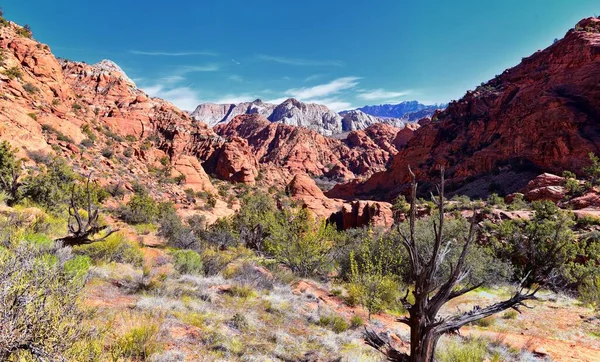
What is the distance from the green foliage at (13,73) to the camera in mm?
28866

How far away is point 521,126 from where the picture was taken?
148ft

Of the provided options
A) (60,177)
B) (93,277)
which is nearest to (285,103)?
(60,177)

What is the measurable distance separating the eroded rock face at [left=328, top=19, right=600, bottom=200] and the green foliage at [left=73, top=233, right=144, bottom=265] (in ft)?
131

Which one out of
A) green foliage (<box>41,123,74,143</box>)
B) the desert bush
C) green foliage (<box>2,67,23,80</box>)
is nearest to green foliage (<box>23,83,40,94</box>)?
green foliage (<box>2,67,23,80</box>)

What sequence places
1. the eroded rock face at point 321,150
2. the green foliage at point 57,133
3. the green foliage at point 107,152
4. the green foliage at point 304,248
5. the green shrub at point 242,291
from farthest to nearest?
the eroded rock face at point 321,150 < the green foliage at point 107,152 < the green foliage at point 57,133 < the green foliage at point 304,248 < the green shrub at point 242,291

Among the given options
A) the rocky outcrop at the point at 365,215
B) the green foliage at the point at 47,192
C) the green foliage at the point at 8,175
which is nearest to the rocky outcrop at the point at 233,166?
the rocky outcrop at the point at 365,215

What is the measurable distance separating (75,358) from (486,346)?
7.34 metres

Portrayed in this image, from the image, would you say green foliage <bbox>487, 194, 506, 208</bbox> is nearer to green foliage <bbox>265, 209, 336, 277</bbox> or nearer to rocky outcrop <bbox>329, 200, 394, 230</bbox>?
rocky outcrop <bbox>329, 200, 394, 230</bbox>

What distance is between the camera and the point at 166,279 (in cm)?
821

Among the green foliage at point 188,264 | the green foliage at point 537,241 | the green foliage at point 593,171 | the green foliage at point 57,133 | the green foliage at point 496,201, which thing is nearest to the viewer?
the green foliage at point 188,264

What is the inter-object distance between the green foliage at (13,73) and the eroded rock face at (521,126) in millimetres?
50627

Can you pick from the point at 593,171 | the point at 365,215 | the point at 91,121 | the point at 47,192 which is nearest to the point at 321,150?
the point at 365,215

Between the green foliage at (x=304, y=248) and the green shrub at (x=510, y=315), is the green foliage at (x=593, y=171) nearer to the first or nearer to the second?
the green shrub at (x=510, y=315)

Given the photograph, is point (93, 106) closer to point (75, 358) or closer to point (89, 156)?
point (89, 156)
